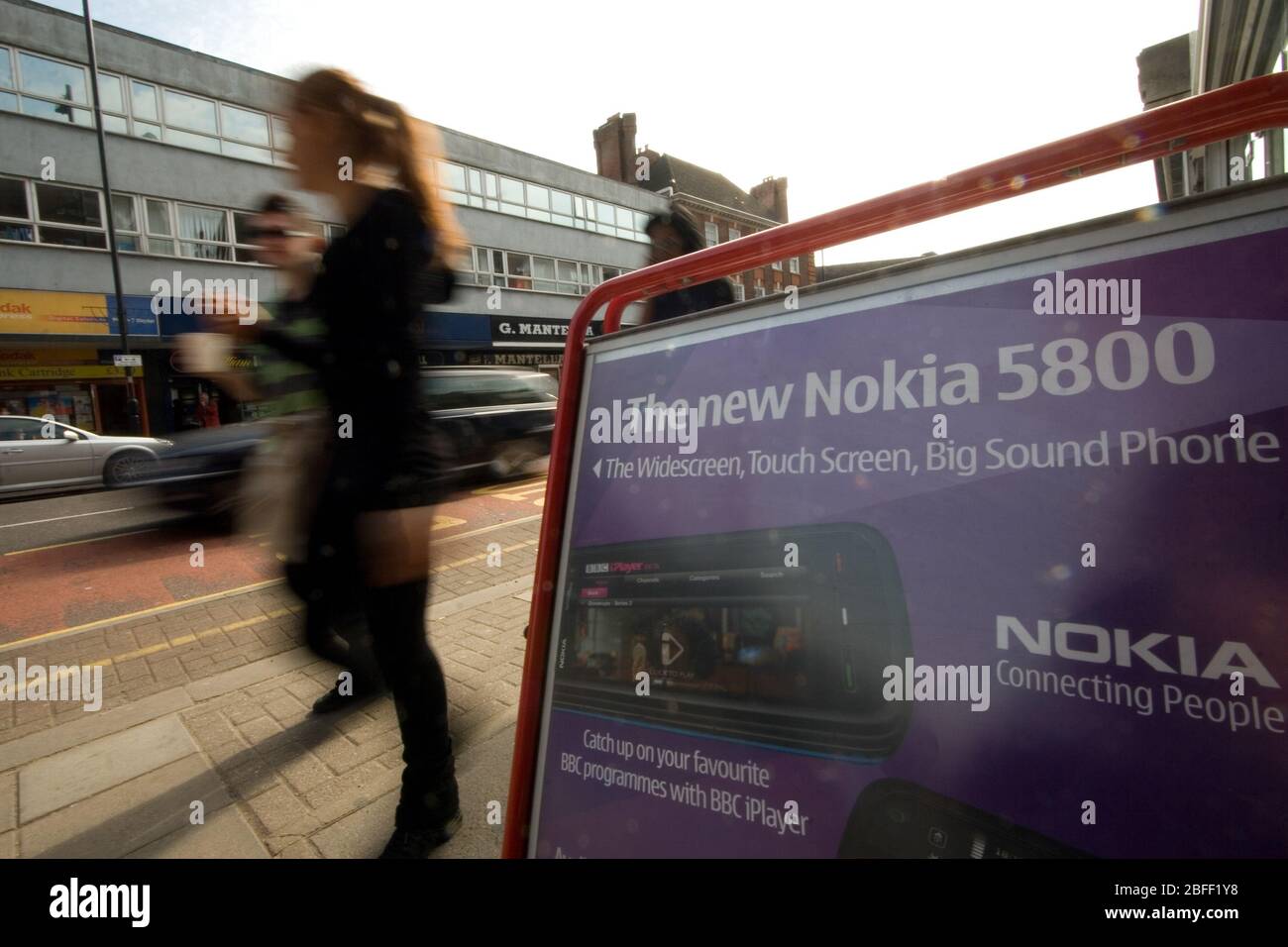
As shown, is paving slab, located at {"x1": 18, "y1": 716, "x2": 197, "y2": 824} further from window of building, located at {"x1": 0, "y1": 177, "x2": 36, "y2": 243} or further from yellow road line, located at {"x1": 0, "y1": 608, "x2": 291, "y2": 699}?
window of building, located at {"x1": 0, "y1": 177, "x2": 36, "y2": 243}

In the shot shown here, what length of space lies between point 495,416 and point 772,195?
3529 cm

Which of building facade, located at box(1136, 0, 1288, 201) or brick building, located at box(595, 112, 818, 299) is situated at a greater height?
brick building, located at box(595, 112, 818, 299)

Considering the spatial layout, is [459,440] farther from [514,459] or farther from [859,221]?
[859,221]

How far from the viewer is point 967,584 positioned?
0.86 metres

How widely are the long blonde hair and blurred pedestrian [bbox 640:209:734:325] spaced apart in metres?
1.26

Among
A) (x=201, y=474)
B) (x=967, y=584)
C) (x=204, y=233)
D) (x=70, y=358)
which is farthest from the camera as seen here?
(x=204, y=233)

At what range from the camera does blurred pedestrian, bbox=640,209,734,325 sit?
3086 mm

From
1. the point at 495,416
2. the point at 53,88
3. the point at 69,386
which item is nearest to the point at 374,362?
the point at 495,416

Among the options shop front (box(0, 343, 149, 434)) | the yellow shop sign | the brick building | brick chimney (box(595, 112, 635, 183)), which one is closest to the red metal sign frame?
shop front (box(0, 343, 149, 434))

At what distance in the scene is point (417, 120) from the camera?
2.00 meters

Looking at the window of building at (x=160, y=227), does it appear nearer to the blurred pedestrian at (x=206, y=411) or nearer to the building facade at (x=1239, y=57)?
the blurred pedestrian at (x=206, y=411)

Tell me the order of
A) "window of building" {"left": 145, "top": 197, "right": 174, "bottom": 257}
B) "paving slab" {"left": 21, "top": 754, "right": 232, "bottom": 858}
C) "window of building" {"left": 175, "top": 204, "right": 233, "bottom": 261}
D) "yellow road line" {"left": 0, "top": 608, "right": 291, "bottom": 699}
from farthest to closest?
"window of building" {"left": 175, "top": 204, "right": 233, "bottom": 261}
"window of building" {"left": 145, "top": 197, "right": 174, "bottom": 257}
"yellow road line" {"left": 0, "top": 608, "right": 291, "bottom": 699}
"paving slab" {"left": 21, "top": 754, "right": 232, "bottom": 858}

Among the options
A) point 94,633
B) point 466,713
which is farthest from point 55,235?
point 466,713
